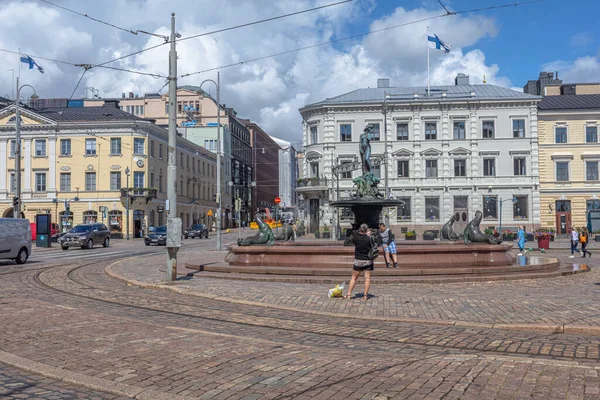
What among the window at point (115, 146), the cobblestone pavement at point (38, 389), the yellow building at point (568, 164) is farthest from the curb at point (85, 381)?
the window at point (115, 146)

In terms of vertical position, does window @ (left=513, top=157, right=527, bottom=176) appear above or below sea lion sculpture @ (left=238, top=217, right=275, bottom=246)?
above

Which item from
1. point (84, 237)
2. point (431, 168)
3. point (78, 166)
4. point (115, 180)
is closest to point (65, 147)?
point (78, 166)

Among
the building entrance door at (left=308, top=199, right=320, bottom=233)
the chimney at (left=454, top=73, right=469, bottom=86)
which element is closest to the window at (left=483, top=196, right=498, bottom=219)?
the chimney at (left=454, top=73, right=469, bottom=86)

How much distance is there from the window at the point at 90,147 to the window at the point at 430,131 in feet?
109

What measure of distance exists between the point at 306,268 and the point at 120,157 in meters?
48.3

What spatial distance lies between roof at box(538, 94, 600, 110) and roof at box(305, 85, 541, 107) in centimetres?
308

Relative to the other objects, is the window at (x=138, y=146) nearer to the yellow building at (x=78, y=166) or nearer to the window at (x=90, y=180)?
the yellow building at (x=78, y=166)

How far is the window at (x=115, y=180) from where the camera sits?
2398 inches

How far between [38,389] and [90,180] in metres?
58.3

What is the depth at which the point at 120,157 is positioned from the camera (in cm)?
6078

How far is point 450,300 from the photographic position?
40.1 feet

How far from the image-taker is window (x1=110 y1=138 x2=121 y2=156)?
60781mm

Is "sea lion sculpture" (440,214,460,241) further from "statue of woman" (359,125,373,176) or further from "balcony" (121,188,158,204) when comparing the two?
"balcony" (121,188,158,204)

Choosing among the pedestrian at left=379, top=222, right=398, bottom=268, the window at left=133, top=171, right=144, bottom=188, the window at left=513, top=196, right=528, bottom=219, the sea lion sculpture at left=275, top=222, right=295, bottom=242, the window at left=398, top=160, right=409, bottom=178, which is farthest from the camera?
the window at left=133, top=171, right=144, bottom=188
